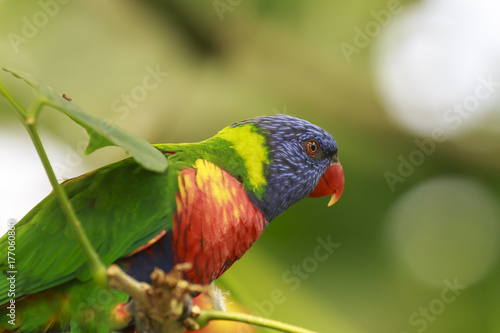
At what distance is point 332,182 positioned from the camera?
248 cm

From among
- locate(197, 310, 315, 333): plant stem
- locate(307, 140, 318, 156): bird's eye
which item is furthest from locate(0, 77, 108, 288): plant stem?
locate(307, 140, 318, 156): bird's eye

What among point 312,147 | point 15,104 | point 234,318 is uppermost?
point 312,147

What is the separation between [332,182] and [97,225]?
4.21 feet

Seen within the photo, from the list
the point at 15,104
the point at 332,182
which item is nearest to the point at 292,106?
the point at 332,182

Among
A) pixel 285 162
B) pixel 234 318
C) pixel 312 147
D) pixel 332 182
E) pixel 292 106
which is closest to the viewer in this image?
pixel 234 318

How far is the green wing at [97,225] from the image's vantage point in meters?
1.58

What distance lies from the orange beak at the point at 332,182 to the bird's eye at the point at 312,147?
180mm

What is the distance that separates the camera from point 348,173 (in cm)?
369

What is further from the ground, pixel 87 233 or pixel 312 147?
pixel 312 147

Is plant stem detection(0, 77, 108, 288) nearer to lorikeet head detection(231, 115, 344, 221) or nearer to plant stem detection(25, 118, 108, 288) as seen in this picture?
plant stem detection(25, 118, 108, 288)

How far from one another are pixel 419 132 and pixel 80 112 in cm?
292

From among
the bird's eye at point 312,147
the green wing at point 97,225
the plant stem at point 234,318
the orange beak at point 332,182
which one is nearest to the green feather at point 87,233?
the green wing at point 97,225

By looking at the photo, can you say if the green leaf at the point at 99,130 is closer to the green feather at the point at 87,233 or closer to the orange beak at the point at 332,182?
the green feather at the point at 87,233

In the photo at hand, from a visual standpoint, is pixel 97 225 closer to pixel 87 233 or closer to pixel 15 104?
pixel 87 233
